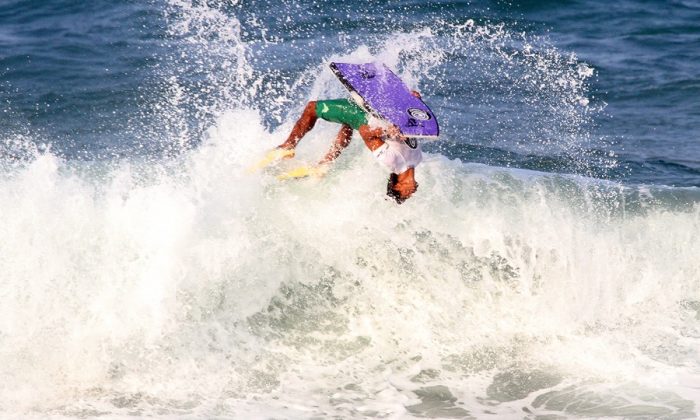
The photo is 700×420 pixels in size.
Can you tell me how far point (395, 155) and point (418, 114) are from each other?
0.41m

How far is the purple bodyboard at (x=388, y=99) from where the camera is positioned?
7.11 metres

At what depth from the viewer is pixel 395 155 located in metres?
7.10

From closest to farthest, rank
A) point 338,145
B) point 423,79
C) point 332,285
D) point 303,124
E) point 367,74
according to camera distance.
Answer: point 303,124
point 367,74
point 338,145
point 332,285
point 423,79

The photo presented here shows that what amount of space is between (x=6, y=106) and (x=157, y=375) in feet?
24.8

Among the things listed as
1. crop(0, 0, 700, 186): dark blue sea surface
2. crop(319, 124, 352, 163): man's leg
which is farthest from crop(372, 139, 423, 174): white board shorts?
crop(0, 0, 700, 186): dark blue sea surface

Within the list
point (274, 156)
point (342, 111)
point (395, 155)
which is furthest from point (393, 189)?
point (274, 156)

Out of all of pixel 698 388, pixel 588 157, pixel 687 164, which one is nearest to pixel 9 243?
pixel 698 388

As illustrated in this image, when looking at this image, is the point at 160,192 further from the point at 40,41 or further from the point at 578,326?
the point at 40,41

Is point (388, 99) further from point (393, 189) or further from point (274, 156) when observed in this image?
point (274, 156)

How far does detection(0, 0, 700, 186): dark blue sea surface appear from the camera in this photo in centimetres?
1216

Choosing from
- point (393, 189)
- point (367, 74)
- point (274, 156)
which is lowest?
point (393, 189)

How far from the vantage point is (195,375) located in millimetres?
7039

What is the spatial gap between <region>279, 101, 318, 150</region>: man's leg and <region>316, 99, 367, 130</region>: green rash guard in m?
0.06

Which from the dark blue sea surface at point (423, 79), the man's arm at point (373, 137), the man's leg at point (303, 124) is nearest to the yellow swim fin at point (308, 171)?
the man's leg at point (303, 124)
